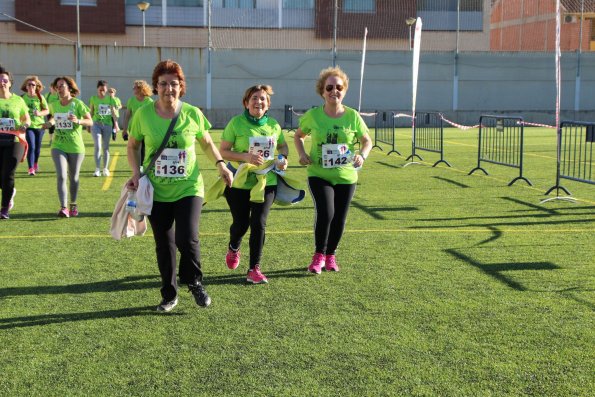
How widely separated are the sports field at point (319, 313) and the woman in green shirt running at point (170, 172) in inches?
16.8

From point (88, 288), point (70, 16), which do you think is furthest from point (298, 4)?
point (88, 288)

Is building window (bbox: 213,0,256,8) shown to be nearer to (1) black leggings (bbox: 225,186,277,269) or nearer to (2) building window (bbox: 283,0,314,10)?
(2) building window (bbox: 283,0,314,10)

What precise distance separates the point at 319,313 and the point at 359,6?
36.9 metres

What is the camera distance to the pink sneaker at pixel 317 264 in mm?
7586

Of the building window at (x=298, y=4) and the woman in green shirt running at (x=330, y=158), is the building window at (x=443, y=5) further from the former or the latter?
the woman in green shirt running at (x=330, y=158)

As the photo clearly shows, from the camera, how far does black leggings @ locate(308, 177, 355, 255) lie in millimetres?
7621

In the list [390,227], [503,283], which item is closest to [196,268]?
[503,283]

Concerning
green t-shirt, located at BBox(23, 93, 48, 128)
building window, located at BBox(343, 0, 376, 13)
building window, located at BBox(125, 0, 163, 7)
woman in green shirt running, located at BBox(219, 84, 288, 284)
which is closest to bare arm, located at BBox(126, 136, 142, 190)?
woman in green shirt running, located at BBox(219, 84, 288, 284)

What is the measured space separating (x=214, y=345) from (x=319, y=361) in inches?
28.9

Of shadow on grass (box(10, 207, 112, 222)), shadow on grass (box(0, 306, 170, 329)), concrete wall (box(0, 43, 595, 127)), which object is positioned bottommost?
shadow on grass (box(0, 306, 170, 329))

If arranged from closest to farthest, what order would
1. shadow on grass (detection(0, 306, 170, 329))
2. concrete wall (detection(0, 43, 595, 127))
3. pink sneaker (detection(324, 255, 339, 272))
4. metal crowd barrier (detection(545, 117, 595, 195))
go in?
shadow on grass (detection(0, 306, 170, 329)) → pink sneaker (detection(324, 255, 339, 272)) → metal crowd barrier (detection(545, 117, 595, 195)) → concrete wall (detection(0, 43, 595, 127))

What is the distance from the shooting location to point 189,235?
20.2 ft

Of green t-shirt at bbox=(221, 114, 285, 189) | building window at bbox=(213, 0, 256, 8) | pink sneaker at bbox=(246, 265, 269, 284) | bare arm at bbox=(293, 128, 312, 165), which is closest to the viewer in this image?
pink sneaker at bbox=(246, 265, 269, 284)

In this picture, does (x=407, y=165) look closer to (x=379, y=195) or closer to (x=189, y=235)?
(x=379, y=195)
